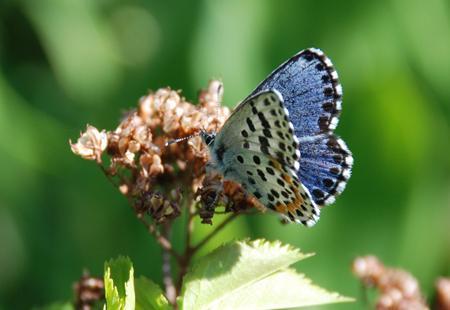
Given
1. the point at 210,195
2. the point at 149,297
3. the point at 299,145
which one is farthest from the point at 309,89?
→ the point at 149,297

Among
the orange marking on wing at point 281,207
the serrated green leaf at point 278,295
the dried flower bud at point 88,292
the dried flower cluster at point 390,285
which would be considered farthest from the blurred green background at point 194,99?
the serrated green leaf at point 278,295

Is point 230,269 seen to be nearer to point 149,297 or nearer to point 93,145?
point 149,297

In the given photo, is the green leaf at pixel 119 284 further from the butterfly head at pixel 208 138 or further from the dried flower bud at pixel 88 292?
the butterfly head at pixel 208 138

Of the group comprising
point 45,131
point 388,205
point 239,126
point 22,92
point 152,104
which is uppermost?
point 22,92

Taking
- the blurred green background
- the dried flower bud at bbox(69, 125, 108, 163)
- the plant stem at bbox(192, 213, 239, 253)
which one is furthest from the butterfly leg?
the blurred green background

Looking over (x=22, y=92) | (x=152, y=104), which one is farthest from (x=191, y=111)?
(x=22, y=92)

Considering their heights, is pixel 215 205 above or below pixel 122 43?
below

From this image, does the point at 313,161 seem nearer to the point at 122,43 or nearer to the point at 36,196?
the point at 36,196
